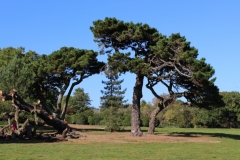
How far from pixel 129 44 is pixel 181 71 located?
540cm

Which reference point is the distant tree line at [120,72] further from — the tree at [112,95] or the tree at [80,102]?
the tree at [80,102]

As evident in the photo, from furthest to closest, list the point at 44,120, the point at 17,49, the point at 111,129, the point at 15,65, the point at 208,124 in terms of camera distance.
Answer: the point at 208,124, the point at 17,49, the point at 111,129, the point at 15,65, the point at 44,120

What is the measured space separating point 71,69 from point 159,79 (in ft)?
31.5

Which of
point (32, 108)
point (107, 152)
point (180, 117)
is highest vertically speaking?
point (180, 117)

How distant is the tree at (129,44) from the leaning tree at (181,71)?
115cm

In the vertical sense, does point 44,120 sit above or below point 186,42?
below

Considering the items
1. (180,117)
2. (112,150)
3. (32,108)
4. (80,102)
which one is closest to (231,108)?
(180,117)

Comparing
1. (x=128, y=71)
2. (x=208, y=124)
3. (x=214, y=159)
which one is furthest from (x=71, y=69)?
(x=208, y=124)

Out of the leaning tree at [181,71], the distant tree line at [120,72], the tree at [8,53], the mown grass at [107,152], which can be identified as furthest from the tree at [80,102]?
the mown grass at [107,152]

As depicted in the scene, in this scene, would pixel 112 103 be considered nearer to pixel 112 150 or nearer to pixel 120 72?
pixel 120 72

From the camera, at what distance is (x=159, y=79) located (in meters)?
29.9

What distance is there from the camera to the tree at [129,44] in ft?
92.7

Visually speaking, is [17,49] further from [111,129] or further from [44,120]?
[44,120]

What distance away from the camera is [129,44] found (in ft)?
102
